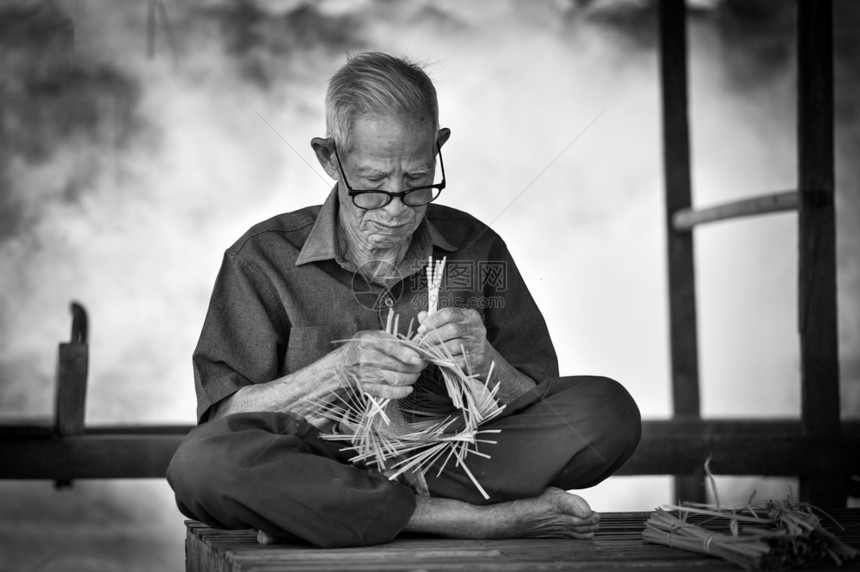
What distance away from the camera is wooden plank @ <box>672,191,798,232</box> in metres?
4.14

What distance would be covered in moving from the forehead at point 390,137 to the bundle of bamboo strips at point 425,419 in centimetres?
27

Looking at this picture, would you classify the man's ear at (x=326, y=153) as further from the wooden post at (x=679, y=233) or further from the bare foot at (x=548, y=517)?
the wooden post at (x=679, y=233)

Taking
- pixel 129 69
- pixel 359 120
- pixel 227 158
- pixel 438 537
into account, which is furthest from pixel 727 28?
pixel 438 537

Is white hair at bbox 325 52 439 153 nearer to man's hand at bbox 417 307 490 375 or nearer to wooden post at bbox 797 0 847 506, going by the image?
man's hand at bbox 417 307 490 375

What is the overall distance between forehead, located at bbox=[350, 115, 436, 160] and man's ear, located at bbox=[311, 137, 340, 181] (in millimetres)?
126

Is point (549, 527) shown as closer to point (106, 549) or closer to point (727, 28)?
point (106, 549)

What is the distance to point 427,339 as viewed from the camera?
229 cm

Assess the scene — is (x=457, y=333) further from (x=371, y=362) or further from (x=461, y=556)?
(x=461, y=556)

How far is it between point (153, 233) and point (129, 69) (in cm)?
85

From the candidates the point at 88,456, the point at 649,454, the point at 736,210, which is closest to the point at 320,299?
the point at 88,456

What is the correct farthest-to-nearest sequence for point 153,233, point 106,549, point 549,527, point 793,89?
point 793,89, point 153,233, point 106,549, point 549,527

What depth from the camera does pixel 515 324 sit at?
275 cm

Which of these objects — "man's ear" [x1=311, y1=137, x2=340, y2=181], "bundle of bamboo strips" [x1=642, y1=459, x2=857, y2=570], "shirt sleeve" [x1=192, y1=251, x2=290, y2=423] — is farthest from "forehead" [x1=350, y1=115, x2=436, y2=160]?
"bundle of bamboo strips" [x1=642, y1=459, x2=857, y2=570]

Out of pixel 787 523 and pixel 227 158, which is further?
pixel 227 158
